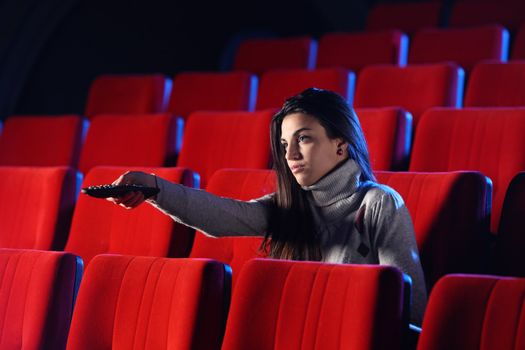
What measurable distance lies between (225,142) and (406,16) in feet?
1.55

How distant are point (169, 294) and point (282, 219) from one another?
0.09 m

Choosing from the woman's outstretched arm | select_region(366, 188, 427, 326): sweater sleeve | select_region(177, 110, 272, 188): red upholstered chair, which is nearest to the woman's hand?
the woman's outstretched arm

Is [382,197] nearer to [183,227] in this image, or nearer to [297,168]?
[297,168]

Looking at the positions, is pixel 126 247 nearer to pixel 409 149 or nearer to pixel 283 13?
pixel 409 149

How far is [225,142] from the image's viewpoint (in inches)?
24.5

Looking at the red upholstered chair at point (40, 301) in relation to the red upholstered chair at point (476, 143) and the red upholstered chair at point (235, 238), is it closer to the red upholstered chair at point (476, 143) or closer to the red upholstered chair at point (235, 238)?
the red upholstered chair at point (235, 238)

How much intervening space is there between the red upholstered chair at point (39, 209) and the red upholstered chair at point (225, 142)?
9 centimetres

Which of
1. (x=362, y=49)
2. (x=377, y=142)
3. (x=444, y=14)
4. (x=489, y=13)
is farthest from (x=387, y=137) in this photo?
(x=444, y=14)

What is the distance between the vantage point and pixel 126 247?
0.52m

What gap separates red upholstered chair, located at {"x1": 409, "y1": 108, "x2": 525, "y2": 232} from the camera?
0.50m

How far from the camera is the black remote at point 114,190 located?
356mm

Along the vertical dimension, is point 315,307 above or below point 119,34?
below

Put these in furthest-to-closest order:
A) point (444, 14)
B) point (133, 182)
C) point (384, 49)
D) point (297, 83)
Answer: point (444, 14), point (384, 49), point (297, 83), point (133, 182)

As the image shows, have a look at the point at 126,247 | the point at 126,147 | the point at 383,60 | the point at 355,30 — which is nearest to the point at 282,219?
the point at 126,247
